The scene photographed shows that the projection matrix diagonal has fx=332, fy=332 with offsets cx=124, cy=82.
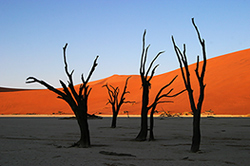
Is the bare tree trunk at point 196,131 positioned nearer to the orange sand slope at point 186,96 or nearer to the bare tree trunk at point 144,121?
the bare tree trunk at point 144,121

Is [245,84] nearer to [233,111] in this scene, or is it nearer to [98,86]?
[233,111]

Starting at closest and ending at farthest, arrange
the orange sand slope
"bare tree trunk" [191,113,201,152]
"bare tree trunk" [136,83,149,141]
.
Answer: "bare tree trunk" [191,113,201,152] < "bare tree trunk" [136,83,149,141] < the orange sand slope

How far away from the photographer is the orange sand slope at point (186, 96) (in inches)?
1697

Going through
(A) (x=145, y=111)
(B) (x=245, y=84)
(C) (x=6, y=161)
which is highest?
(B) (x=245, y=84)

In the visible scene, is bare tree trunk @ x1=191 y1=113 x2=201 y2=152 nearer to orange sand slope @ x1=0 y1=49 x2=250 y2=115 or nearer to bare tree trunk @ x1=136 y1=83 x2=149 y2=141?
bare tree trunk @ x1=136 y1=83 x2=149 y2=141

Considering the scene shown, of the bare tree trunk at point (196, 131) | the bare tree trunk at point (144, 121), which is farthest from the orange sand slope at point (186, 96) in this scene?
the bare tree trunk at point (196, 131)

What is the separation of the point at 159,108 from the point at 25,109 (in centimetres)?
3007

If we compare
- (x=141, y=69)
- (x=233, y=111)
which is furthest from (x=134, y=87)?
(x=141, y=69)

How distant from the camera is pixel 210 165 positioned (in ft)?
21.4

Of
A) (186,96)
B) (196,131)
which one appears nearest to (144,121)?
(196,131)

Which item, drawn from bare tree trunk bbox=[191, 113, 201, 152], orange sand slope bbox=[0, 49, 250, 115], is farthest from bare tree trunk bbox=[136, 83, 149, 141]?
orange sand slope bbox=[0, 49, 250, 115]

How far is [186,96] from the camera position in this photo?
165 feet

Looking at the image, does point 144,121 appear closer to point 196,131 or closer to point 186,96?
point 196,131

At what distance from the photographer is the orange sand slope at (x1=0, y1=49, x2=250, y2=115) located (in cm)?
4309
